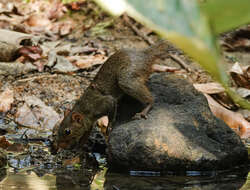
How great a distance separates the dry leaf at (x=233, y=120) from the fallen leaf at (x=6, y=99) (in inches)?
86.8

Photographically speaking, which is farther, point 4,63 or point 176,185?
point 4,63

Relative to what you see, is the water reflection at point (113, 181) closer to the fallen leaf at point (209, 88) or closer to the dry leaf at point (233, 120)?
the dry leaf at point (233, 120)

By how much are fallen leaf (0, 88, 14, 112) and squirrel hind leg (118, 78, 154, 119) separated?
1.60 meters

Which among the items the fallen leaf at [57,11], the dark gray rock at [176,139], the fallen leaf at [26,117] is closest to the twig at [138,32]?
the fallen leaf at [57,11]

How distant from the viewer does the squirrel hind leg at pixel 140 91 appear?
3.39 meters

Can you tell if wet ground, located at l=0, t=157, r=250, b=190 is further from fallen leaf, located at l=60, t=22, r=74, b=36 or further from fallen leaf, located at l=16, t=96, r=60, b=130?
fallen leaf, located at l=60, t=22, r=74, b=36

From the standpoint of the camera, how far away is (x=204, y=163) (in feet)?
9.25

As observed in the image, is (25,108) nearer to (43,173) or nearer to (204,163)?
(43,173)

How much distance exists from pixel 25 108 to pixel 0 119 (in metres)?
0.30

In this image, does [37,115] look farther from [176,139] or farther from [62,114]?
[176,139]

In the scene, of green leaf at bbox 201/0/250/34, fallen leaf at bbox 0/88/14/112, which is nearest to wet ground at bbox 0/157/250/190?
fallen leaf at bbox 0/88/14/112

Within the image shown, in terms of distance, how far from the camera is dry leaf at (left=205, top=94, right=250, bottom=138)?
3.92 metres

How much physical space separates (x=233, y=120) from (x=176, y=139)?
135 cm

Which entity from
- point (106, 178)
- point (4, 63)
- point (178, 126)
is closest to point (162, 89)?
point (178, 126)
